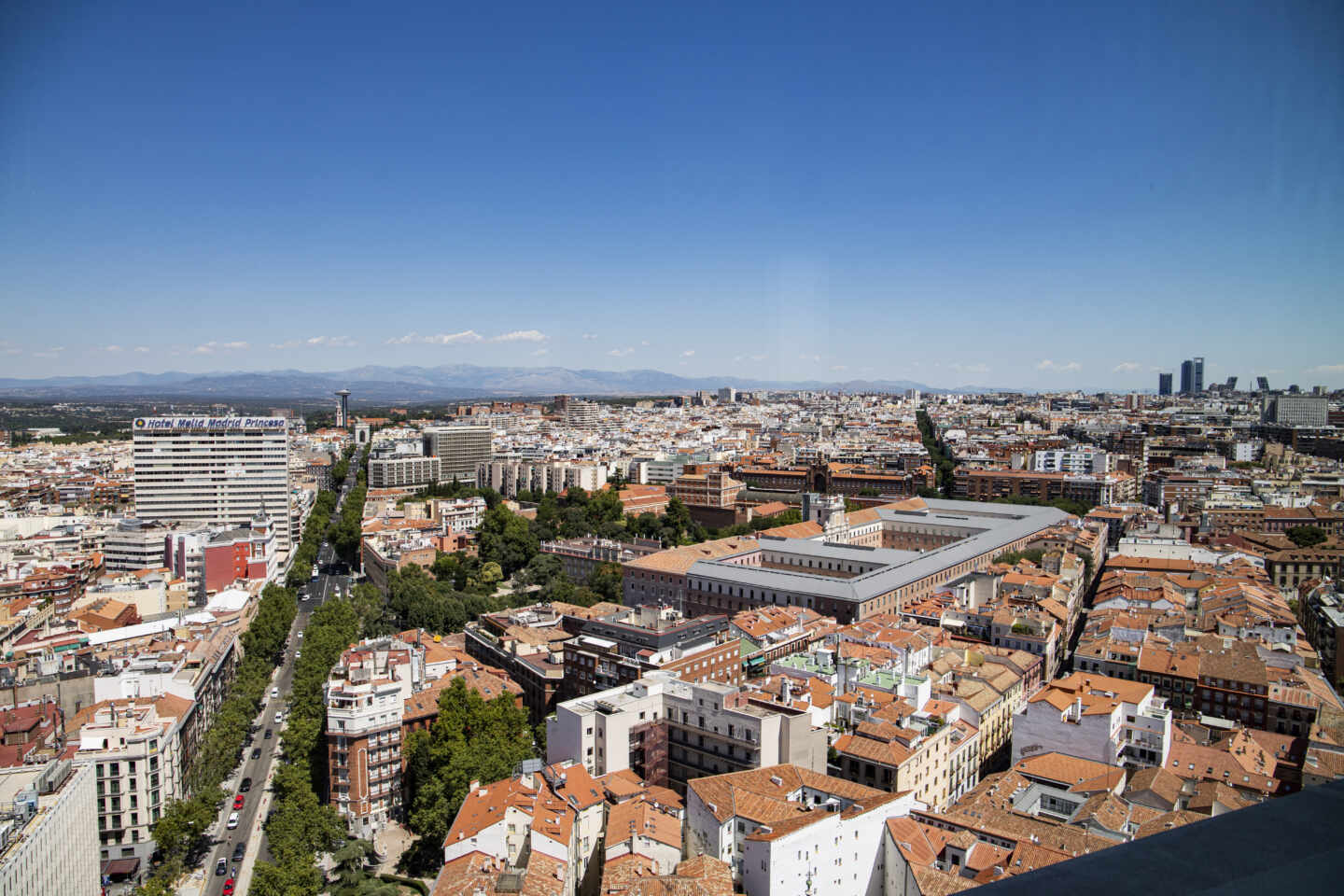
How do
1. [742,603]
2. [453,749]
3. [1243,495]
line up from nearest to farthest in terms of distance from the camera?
1. [453,749]
2. [742,603]
3. [1243,495]

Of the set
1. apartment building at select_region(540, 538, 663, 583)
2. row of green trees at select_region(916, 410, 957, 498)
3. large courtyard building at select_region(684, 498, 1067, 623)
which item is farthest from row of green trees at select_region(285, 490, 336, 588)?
row of green trees at select_region(916, 410, 957, 498)

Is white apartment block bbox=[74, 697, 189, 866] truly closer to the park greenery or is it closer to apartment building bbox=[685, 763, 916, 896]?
the park greenery

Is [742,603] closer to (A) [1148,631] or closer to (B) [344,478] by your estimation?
(A) [1148,631]

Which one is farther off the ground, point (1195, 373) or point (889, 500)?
point (1195, 373)

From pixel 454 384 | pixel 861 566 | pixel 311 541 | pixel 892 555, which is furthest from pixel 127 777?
pixel 454 384

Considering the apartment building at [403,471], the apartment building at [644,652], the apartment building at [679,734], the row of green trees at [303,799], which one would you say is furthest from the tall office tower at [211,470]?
the apartment building at [679,734]

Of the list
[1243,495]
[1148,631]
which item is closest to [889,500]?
[1243,495]
